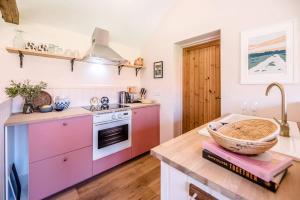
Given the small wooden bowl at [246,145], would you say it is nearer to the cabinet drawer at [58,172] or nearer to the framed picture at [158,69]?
the cabinet drawer at [58,172]

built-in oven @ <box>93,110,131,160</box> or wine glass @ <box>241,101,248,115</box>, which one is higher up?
wine glass @ <box>241,101,248,115</box>

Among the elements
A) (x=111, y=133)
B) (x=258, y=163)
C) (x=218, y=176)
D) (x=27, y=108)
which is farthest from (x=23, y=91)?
(x=258, y=163)

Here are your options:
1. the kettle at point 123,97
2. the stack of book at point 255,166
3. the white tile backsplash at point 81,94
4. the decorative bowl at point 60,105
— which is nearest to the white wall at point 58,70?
the white tile backsplash at point 81,94

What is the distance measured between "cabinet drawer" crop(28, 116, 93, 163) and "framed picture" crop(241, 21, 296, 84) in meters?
1.98

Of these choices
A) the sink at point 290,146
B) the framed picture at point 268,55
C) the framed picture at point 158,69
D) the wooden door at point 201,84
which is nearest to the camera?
the sink at point 290,146

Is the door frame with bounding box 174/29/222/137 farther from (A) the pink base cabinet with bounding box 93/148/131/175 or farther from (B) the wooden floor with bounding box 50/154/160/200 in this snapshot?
(A) the pink base cabinet with bounding box 93/148/131/175

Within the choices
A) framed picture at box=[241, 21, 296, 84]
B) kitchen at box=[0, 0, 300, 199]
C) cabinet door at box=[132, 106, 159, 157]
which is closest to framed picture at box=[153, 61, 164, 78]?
kitchen at box=[0, 0, 300, 199]

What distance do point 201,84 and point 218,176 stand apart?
203 centimetres

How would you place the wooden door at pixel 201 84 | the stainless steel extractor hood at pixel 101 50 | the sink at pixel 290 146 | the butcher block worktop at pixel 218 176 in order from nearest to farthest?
the butcher block worktop at pixel 218 176
the sink at pixel 290 146
the stainless steel extractor hood at pixel 101 50
the wooden door at pixel 201 84

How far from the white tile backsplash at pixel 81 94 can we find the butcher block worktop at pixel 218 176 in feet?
6.39

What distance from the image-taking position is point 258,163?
1.65 ft

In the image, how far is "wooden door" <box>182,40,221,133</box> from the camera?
7.24 feet

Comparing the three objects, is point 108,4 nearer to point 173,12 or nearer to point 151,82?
point 173,12

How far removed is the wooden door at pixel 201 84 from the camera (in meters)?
2.21
